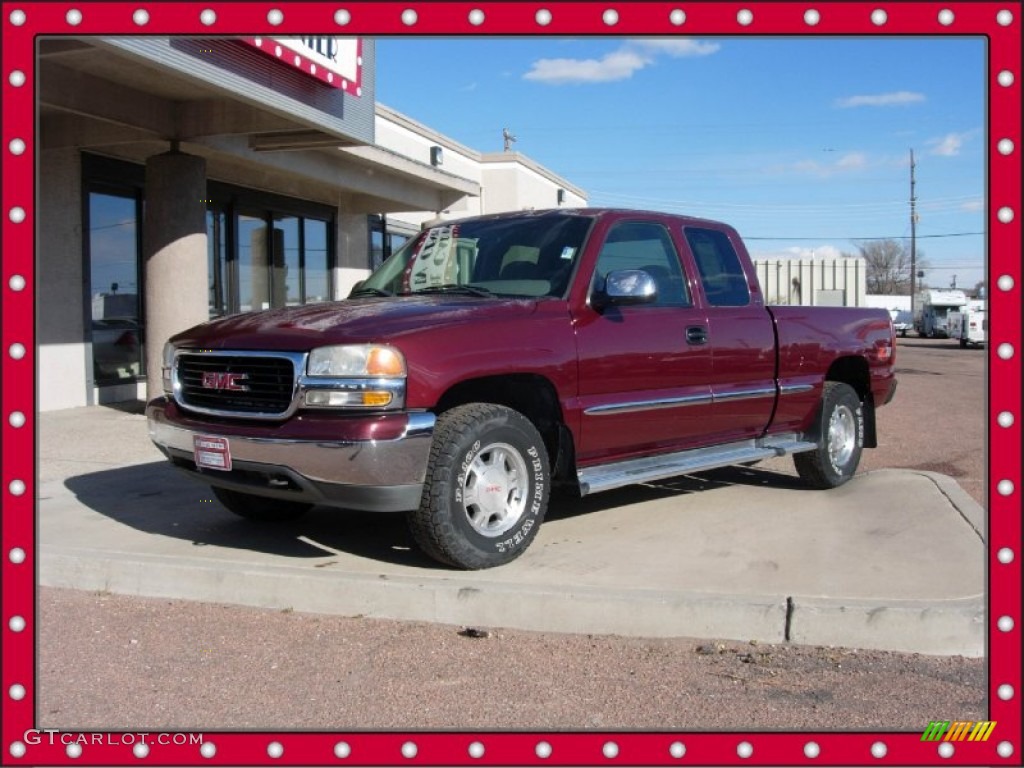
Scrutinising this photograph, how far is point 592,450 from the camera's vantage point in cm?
518

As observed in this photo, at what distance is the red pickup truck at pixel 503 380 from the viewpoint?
4273mm

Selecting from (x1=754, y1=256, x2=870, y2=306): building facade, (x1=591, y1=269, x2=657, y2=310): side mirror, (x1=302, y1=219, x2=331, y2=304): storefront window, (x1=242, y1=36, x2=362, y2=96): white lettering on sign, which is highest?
(x1=242, y1=36, x2=362, y2=96): white lettering on sign

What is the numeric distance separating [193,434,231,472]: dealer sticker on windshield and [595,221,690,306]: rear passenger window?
2.33 m

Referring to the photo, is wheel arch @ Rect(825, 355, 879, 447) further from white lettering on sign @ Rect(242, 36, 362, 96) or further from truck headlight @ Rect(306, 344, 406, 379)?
white lettering on sign @ Rect(242, 36, 362, 96)

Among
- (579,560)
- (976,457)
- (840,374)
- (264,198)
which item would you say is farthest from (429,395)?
(264,198)

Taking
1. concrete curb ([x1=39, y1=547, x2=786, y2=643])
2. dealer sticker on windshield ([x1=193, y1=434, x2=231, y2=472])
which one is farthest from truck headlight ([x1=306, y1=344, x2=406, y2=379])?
concrete curb ([x1=39, y1=547, x2=786, y2=643])

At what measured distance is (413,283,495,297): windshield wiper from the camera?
529 centimetres

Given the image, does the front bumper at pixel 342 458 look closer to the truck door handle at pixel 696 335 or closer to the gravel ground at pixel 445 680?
the gravel ground at pixel 445 680

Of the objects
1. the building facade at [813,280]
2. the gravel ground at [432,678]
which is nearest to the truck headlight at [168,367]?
the gravel ground at [432,678]

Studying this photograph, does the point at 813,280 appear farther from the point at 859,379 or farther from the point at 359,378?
the point at 359,378

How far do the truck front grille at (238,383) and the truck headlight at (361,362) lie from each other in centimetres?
17

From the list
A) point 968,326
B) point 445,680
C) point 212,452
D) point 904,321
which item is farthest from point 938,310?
point 445,680

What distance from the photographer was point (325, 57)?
1063 cm

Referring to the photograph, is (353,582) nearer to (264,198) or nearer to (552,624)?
(552,624)
